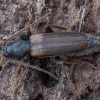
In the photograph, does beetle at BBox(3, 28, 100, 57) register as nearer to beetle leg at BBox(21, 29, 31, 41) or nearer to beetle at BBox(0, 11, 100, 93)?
beetle at BBox(0, 11, 100, 93)

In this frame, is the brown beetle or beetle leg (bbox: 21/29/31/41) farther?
beetle leg (bbox: 21/29/31/41)

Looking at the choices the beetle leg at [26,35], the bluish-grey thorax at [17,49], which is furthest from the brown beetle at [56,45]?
the beetle leg at [26,35]

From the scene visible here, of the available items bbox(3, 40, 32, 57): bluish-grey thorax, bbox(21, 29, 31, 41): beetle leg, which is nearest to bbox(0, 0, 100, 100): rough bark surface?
bbox(21, 29, 31, 41): beetle leg

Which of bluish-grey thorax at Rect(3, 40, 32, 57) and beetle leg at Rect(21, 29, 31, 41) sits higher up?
beetle leg at Rect(21, 29, 31, 41)

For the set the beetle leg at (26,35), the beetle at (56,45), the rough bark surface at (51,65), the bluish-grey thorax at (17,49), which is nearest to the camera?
the rough bark surface at (51,65)

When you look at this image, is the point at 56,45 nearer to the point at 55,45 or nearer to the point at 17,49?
the point at 55,45

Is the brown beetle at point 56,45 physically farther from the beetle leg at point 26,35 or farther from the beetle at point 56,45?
the beetle leg at point 26,35

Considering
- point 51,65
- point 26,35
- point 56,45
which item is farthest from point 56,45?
point 26,35

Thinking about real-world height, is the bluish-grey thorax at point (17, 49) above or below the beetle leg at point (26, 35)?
below
